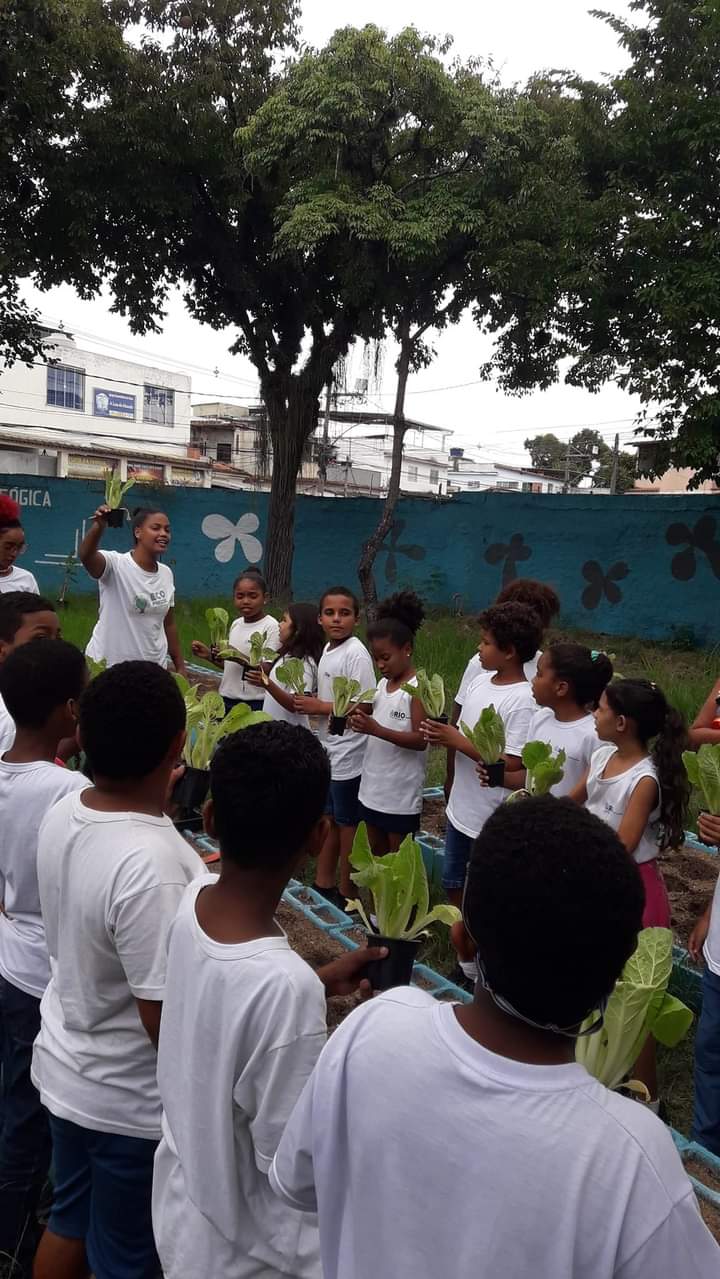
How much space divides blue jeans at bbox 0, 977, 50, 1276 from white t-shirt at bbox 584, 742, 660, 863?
1.90 meters

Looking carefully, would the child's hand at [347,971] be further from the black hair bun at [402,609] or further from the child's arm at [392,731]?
the black hair bun at [402,609]

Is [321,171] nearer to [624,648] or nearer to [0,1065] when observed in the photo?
[624,648]

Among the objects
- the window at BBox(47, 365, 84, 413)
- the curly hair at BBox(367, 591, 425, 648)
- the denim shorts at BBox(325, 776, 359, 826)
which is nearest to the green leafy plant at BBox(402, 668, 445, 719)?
the curly hair at BBox(367, 591, 425, 648)

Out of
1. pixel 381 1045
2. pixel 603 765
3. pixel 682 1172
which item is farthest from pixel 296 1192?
pixel 603 765

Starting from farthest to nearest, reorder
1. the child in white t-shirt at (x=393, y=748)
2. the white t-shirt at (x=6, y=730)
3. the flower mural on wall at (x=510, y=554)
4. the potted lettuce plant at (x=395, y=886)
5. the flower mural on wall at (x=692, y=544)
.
Result: the flower mural on wall at (x=510, y=554) → the flower mural on wall at (x=692, y=544) → the child in white t-shirt at (x=393, y=748) → the white t-shirt at (x=6, y=730) → the potted lettuce plant at (x=395, y=886)

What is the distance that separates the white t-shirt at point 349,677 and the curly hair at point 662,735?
1.79m

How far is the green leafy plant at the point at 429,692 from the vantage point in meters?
4.05

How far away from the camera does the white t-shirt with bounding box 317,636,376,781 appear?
4562mm

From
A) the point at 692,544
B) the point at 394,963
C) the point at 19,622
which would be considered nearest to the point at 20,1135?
the point at 394,963

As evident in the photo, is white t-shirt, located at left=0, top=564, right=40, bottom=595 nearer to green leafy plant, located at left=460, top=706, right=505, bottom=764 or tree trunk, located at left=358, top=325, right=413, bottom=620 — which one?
green leafy plant, located at left=460, top=706, right=505, bottom=764

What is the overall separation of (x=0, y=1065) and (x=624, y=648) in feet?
36.6

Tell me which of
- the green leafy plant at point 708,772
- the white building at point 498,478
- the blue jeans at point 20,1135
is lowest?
the blue jeans at point 20,1135

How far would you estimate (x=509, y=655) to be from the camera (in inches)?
148

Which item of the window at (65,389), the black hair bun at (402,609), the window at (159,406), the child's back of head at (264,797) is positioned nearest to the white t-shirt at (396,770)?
the black hair bun at (402,609)
